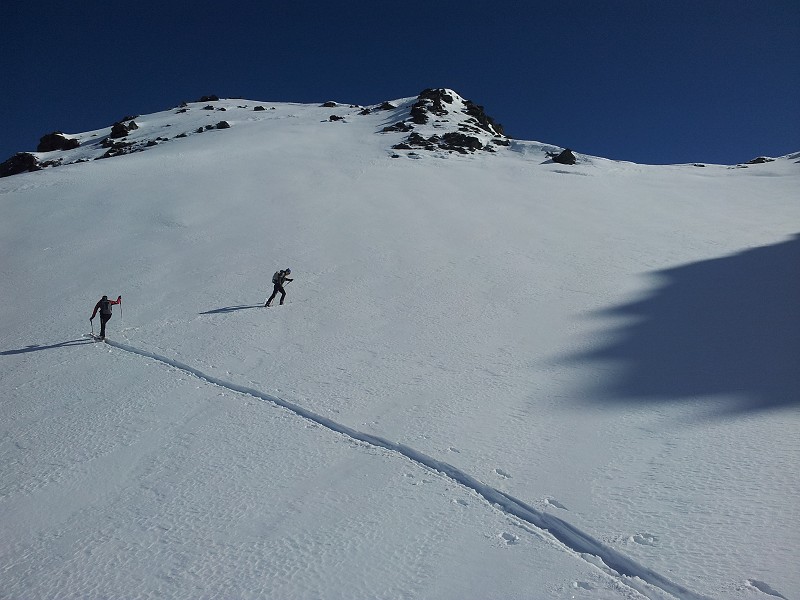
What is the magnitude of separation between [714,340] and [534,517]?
25.8 ft

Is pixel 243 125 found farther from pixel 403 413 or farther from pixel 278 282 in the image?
pixel 403 413

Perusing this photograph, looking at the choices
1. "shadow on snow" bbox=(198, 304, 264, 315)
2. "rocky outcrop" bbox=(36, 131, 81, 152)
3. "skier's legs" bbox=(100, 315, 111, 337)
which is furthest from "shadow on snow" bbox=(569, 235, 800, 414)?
"rocky outcrop" bbox=(36, 131, 81, 152)

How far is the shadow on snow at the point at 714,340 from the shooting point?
361 inches

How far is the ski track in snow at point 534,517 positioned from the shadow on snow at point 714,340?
3.78 metres

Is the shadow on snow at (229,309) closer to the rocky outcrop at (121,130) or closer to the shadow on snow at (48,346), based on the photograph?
the shadow on snow at (48,346)

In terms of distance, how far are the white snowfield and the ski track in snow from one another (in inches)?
1.3

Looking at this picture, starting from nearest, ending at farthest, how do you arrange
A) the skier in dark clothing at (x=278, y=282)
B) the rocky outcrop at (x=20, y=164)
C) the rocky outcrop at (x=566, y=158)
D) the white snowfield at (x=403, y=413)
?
the white snowfield at (x=403, y=413)
the skier in dark clothing at (x=278, y=282)
the rocky outcrop at (x=566, y=158)
the rocky outcrop at (x=20, y=164)

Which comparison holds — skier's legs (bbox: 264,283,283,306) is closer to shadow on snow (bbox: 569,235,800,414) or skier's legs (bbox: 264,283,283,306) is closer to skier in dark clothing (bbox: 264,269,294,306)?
skier in dark clothing (bbox: 264,269,294,306)

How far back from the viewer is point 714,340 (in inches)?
449

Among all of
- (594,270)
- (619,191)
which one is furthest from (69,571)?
(619,191)

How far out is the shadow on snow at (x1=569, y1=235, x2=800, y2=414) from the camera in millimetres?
9164

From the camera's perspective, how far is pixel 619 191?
33688 mm

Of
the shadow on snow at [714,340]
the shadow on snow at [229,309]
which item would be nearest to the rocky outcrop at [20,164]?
the shadow on snow at [229,309]

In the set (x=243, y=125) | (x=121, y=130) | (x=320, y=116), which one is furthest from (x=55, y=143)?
(x=320, y=116)
